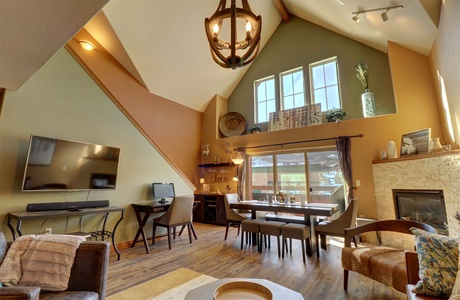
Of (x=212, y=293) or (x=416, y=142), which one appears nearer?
(x=212, y=293)

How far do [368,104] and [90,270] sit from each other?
544 centimetres

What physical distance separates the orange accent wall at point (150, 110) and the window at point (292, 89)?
2.78 meters

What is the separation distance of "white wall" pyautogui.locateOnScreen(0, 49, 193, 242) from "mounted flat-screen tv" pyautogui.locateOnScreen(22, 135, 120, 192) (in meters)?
0.22

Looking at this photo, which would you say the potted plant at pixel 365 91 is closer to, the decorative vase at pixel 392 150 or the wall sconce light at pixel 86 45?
the decorative vase at pixel 392 150

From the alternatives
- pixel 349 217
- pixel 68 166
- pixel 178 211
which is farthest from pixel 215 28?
pixel 349 217

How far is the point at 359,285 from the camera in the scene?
2.40m

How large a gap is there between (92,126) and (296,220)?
416 cm

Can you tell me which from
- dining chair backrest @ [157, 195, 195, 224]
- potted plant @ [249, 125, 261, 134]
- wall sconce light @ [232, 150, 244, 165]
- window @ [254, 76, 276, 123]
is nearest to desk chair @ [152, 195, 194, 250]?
dining chair backrest @ [157, 195, 195, 224]

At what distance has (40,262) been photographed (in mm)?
1559

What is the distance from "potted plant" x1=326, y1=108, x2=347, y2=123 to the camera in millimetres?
4898

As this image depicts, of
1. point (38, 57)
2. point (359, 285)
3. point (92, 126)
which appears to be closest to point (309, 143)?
point (359, 285)

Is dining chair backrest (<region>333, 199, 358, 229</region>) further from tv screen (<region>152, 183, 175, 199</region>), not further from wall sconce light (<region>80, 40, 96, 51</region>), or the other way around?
wall sconce light (<region>80, 40, 96, 51</region>)

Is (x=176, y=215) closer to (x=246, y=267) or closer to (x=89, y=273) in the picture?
(x=246, y=267)

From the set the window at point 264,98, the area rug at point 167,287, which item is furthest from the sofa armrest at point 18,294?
the window at point 264,98
